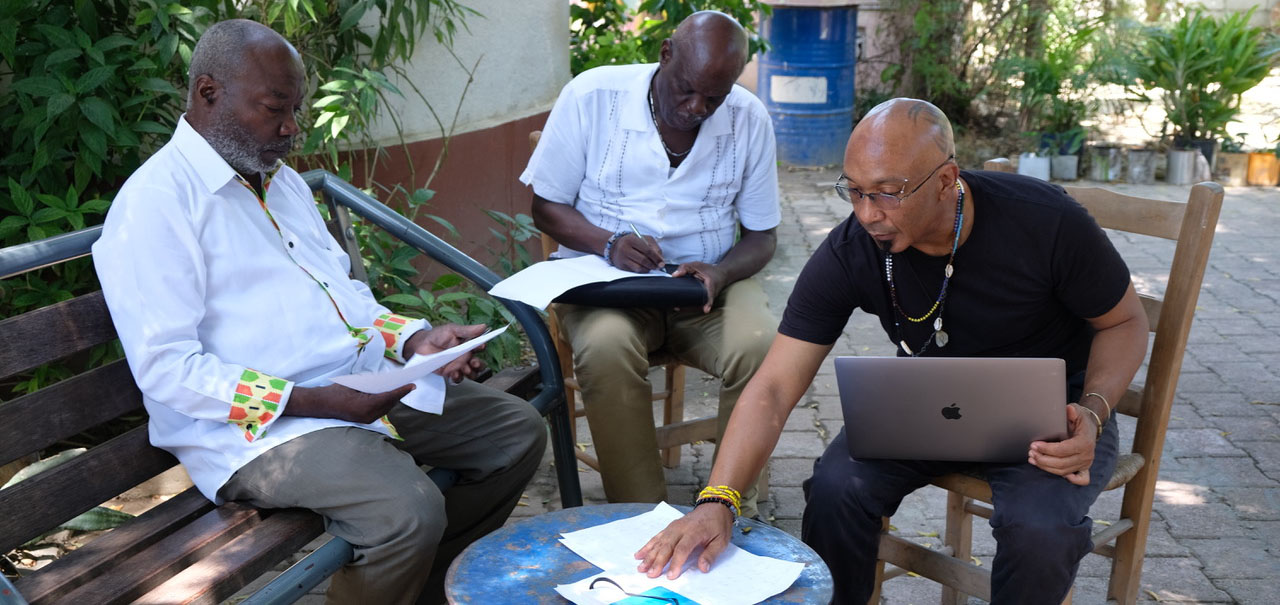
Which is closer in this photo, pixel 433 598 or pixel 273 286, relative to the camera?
pixel 273 286

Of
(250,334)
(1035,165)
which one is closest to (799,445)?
(250,334)

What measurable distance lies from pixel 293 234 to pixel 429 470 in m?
0.69

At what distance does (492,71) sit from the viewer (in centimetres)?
556

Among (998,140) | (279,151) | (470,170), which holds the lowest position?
(998,140)

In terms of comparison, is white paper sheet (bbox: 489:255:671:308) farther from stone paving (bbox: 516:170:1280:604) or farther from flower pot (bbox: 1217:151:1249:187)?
flower pot (bbox: 1217:151:1249:187)

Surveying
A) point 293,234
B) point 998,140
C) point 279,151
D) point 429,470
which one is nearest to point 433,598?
point 429,470

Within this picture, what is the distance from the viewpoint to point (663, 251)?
3746 mm

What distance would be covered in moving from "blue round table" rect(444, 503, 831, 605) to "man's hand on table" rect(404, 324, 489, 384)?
721mm

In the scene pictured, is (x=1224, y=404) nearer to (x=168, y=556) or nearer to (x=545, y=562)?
(x=545, y=562)

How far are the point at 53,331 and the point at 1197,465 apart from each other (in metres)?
3.71

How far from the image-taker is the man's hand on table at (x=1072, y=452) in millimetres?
2514

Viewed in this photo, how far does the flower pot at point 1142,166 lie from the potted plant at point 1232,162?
20.1 inches

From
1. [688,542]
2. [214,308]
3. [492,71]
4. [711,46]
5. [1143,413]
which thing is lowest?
[1143,413]

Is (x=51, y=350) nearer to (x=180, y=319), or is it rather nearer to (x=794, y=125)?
(x=180, y=319)
